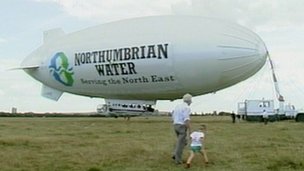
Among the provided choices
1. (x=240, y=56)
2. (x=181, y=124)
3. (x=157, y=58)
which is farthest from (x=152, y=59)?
(x=181, y=124)

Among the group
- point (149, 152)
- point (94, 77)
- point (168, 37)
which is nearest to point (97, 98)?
point (94, 77)

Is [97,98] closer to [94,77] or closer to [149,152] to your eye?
[94,77]

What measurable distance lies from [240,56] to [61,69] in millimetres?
14579

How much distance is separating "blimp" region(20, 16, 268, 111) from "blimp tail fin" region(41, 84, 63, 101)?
1.85 meters

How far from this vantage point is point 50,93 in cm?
4938

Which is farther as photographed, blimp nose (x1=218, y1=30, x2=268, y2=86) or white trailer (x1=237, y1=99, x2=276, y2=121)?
white trailer (x1=237, y1=99, x2=276, y2=121)

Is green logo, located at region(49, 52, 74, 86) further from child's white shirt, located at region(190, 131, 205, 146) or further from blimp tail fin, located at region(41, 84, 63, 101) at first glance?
child's white shirt, located at region(190, 131, 205, 146)

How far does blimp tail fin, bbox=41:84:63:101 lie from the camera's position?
48.7 m

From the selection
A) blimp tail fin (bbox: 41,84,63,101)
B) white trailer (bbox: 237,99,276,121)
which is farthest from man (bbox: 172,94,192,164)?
white trailer (bbox: 237,99,276,121)

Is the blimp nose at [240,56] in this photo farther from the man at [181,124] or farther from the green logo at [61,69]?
the man at [181,124]

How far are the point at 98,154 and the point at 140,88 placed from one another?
2337 centimetres

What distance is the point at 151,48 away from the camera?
3931cm

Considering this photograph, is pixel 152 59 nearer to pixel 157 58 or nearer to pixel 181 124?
pixel 157 58

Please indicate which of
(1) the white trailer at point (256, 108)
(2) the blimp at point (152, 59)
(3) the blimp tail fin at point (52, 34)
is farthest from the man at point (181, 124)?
(1) the white trailer at point (256, 108)
